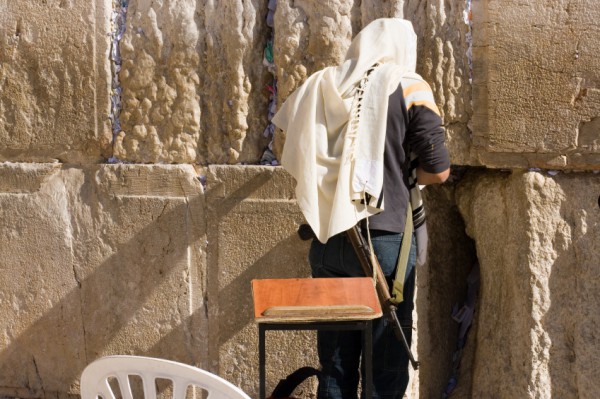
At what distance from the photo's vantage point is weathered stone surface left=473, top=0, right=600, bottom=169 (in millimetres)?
4055

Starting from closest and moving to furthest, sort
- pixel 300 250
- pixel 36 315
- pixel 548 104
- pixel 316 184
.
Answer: pixel 316 184 < pixel 548 104 < pixel 300 250 < pixel 36 315

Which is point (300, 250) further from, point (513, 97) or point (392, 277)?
point (513, 97)

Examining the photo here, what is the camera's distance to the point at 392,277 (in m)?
3.72

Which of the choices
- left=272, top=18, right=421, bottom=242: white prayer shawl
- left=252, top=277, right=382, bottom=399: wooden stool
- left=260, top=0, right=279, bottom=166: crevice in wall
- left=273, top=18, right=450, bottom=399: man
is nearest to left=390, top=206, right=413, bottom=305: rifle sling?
left=273, top=18, right=450, bottom=399: man

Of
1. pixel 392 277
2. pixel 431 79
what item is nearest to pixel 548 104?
pixel 431 79

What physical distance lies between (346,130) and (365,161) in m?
0.16

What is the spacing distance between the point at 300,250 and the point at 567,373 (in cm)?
129

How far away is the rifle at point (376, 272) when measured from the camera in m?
3.59

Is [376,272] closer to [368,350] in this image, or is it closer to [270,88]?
[368,350]

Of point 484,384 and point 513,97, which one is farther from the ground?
point 513,97

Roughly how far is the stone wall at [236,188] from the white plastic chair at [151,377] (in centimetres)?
177

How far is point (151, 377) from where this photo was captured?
265 centimetres

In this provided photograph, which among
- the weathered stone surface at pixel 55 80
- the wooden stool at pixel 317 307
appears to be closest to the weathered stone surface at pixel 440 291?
the wooden stool at pixel 317 307

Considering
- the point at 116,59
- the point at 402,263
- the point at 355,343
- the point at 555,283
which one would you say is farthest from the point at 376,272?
the point at 116,59
